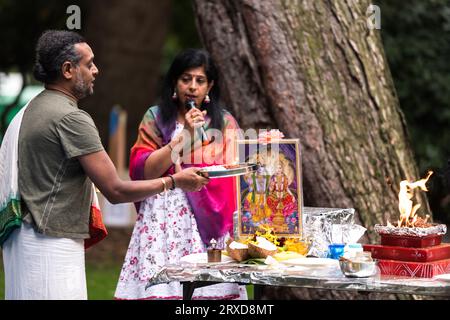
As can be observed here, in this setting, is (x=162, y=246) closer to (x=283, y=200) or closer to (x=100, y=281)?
(x=283, y=200)

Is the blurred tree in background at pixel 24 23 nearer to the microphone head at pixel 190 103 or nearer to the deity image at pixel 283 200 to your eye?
the microphone head at pixel 190 103

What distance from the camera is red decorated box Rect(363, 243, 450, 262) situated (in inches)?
182

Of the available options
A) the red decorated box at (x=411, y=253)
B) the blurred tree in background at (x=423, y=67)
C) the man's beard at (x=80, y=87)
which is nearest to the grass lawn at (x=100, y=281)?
the blurred tree in background at (x=423, y=67)

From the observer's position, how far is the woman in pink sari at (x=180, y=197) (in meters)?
5.61

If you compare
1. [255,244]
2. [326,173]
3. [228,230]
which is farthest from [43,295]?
[326,173]

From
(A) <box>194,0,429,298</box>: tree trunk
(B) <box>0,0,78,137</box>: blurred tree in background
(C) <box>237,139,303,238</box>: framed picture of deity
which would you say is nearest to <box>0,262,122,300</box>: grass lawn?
(A) <box>194,0,429,298</box>: tree trunk

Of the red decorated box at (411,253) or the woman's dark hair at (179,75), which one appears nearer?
the red decorated box at (411,253)

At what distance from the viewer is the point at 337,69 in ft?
23.4

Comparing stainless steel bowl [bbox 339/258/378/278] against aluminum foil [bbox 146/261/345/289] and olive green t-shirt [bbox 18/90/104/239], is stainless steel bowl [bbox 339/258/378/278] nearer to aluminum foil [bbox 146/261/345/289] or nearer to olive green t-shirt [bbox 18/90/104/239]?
aluminum foil [bbox 146/261/345/289]

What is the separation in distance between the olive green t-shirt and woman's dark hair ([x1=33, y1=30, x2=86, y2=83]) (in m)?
0.13

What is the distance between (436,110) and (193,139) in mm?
4905

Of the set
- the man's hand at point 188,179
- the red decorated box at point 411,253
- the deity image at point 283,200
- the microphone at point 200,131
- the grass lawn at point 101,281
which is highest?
the microphone at point 200,131

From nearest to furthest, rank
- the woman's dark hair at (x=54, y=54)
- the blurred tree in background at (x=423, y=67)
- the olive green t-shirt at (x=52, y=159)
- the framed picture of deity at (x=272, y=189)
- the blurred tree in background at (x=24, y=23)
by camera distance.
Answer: the olive green t-shirt at (x=52, y=159) → the woman's dark hair at (x=54, y=54) → the framed picture of deity at (x=272, y=189) → the blurred tree in background at (x=423, y=67) → the blurred tree in background at (x=24, y=23)

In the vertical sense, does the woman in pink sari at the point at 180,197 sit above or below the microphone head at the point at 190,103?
below
